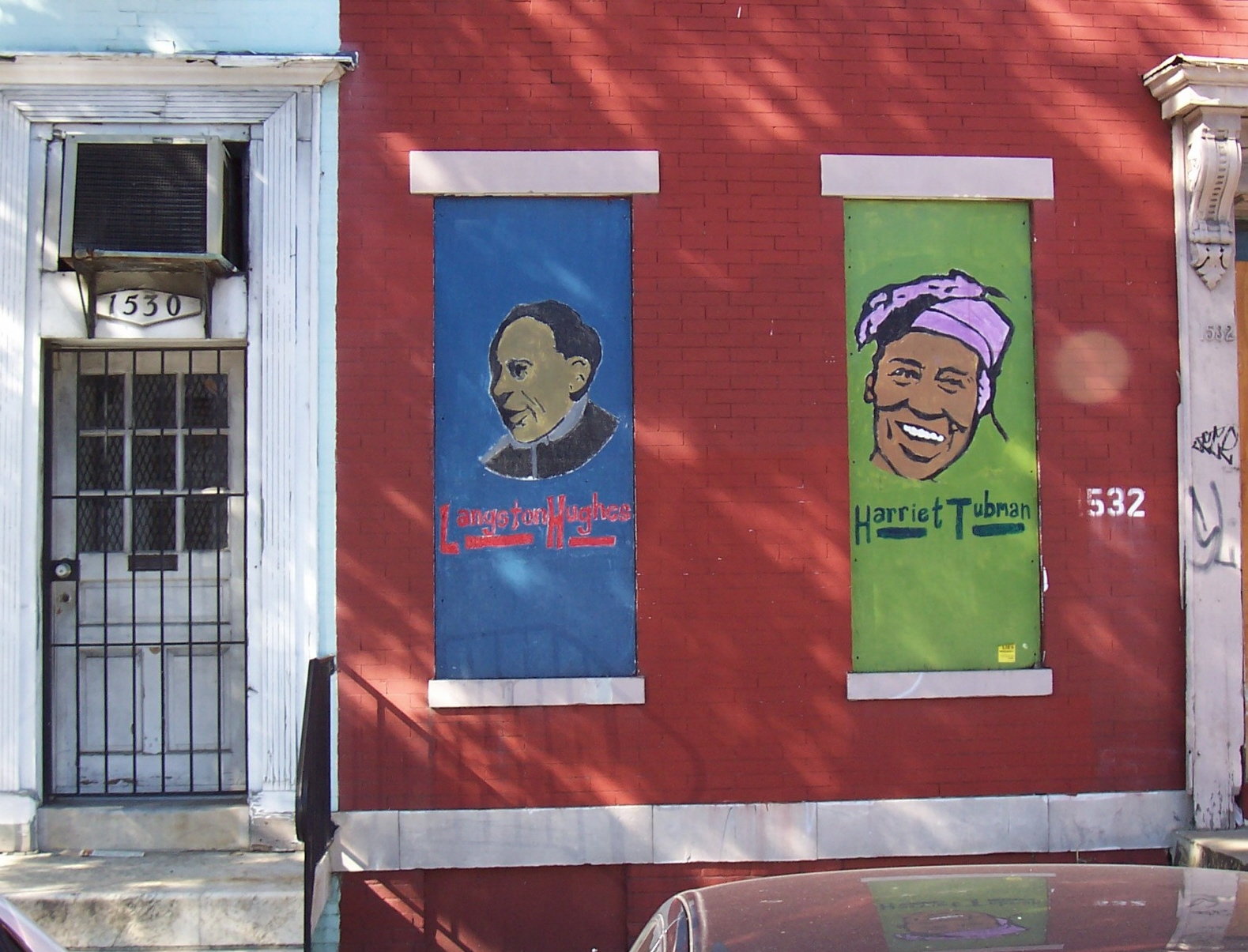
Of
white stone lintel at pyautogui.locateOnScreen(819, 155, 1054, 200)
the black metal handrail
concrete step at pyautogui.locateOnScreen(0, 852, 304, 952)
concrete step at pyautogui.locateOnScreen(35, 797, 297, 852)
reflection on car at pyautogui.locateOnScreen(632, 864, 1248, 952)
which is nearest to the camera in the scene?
reflection on car at pyautogui.locateOnScreen(632, 864, 1248, 952)

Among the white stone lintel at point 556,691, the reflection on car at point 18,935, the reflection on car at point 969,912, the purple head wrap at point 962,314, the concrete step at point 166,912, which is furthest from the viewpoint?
the purple head wrap at point 962,314

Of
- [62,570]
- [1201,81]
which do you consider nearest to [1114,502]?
[1201,81]

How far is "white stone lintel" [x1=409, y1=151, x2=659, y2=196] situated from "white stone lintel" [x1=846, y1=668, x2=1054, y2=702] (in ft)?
9.32

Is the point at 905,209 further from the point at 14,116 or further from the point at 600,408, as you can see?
the point at 14,116

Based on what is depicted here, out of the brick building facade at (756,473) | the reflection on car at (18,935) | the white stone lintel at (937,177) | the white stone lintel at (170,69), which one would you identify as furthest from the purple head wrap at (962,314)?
the reflection on car at (18,935)

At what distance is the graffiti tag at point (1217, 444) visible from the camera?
6039 millimetres

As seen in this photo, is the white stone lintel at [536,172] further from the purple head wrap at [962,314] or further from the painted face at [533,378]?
the purple head wrap at [962,314]

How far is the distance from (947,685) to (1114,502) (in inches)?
53.7

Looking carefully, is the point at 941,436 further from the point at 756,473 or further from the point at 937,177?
the point at 937,177

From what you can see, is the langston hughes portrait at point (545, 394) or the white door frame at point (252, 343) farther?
the langston hughes portrait at point (545, 394)

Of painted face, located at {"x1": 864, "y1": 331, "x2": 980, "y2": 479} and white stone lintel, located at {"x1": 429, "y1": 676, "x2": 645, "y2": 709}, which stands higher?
painted face, located at {"x1": 864, "y1": 331, "x2": 980, "y2": 479}

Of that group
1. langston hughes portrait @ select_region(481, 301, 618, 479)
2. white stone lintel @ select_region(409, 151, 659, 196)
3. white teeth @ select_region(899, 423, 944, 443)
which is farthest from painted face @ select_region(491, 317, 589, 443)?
white teeth @ select_region(899, 423, 944, 443)

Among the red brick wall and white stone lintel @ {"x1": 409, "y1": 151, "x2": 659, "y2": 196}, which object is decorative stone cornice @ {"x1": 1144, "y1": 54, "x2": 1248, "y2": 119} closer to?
the red brick wall

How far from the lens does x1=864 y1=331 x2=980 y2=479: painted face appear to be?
602 centimetres
